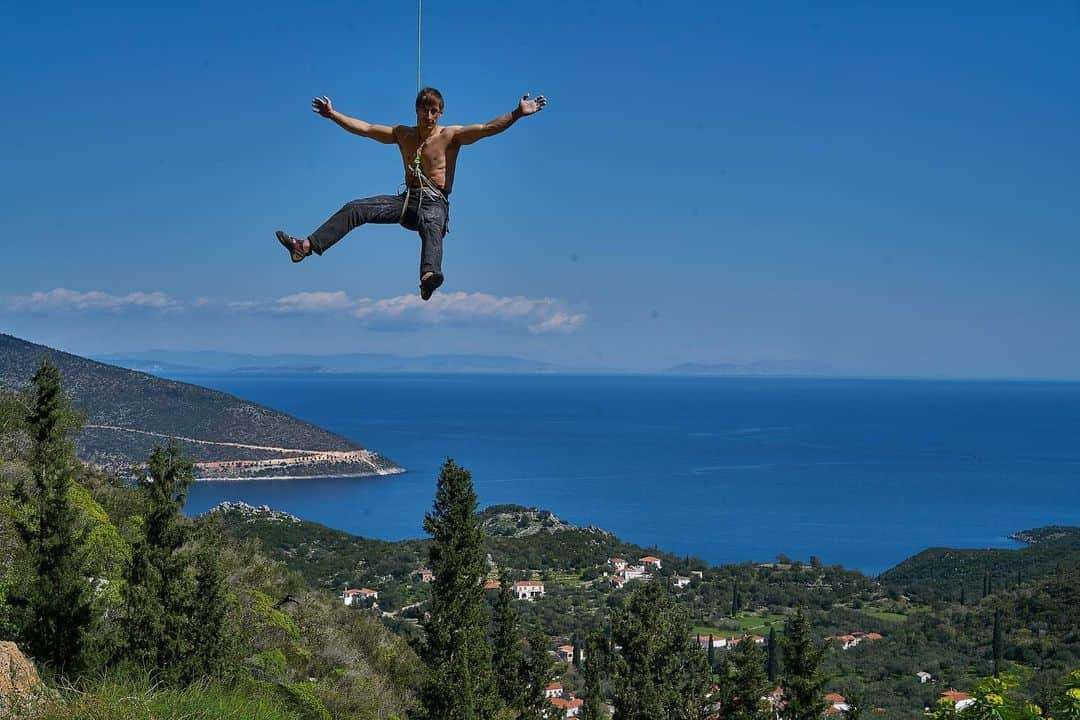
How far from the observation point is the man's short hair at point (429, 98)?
5422 mm

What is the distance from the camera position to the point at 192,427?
97.4 meters

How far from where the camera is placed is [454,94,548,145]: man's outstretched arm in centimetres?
532

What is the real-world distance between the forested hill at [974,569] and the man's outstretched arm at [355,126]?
5810 cm

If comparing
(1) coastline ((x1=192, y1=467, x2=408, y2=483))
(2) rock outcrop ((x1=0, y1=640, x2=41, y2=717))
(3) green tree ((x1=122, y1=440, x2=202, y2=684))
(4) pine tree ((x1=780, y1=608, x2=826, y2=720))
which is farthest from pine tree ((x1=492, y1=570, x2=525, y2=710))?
(1) coastline ((x1=192, y1=467, x2=408, y2=483))

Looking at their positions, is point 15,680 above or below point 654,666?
above

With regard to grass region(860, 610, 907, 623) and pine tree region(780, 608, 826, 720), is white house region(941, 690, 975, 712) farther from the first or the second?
grass region(860, 610, 907, 623)

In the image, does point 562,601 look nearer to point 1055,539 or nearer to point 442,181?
point 442,181

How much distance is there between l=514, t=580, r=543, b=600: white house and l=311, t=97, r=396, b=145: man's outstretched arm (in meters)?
44.7

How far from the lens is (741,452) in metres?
143

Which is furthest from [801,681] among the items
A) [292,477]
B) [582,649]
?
[292,477]

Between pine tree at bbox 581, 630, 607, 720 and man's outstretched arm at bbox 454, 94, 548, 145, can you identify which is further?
pine tree at bbox 581, 630, 607, 720

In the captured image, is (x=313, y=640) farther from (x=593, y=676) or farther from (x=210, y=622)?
(x=593, y=676)

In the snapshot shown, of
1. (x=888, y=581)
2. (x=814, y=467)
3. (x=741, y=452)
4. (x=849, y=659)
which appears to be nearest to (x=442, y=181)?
(x=849, y=659)

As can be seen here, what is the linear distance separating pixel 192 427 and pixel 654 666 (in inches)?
3373
